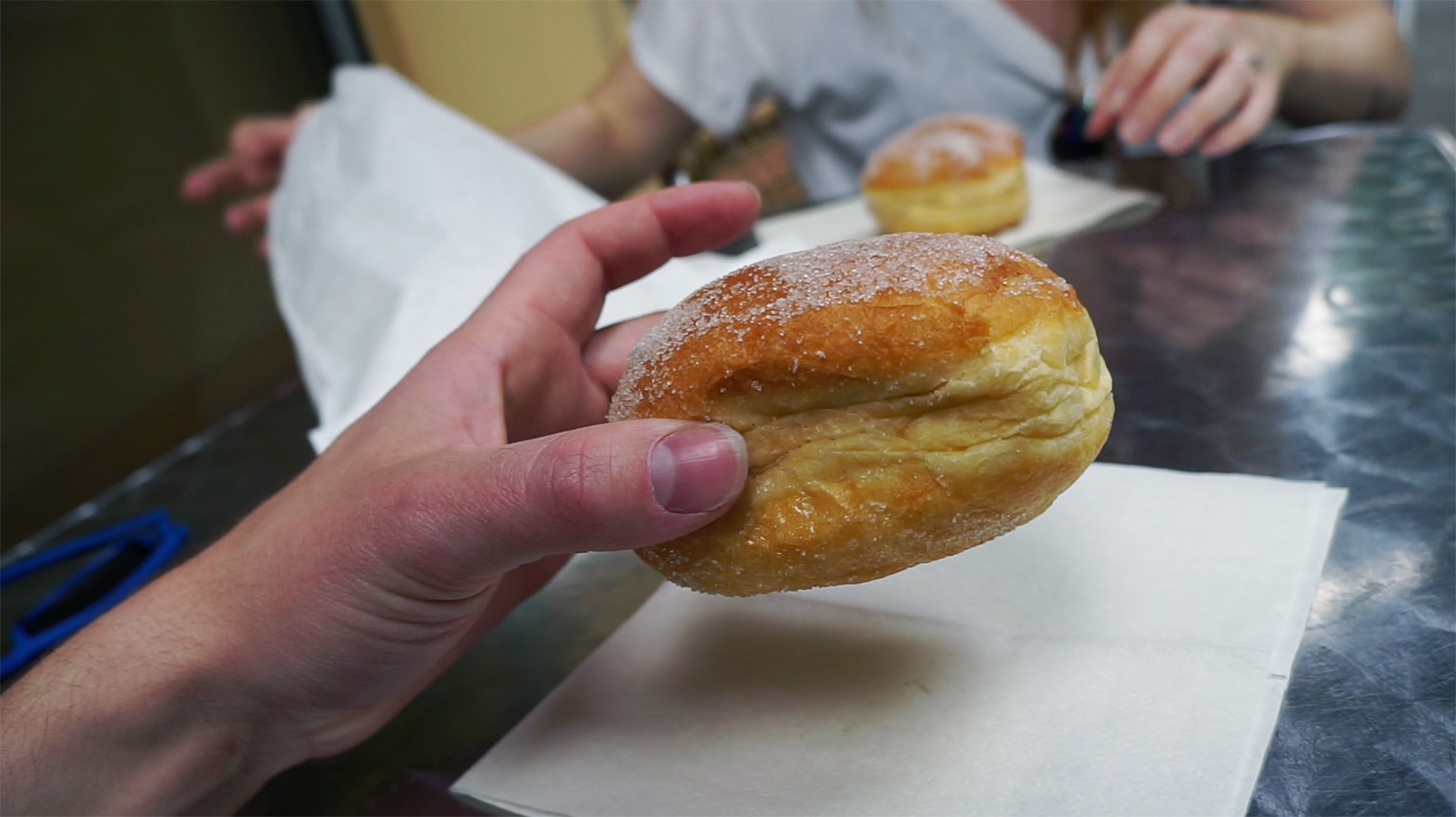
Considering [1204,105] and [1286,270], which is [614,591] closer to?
[1286,270]

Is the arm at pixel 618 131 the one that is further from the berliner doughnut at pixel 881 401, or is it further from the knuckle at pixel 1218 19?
the berliner doughnut at pixel 881 401

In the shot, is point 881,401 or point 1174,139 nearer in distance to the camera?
point 881,401

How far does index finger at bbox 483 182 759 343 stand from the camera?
2.72 ft

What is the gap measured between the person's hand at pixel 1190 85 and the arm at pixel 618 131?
1.07 meters

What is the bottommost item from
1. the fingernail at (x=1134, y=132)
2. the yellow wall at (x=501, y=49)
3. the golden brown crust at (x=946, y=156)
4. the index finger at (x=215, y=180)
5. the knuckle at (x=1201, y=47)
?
the fingernail at (x=1134, y=132)

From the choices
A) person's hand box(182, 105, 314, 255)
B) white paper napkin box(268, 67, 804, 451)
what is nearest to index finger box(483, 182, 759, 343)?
white paper napkin box(268, 67, 804, 451)

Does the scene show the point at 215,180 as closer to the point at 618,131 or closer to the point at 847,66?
the point at 618,131

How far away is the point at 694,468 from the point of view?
48cm

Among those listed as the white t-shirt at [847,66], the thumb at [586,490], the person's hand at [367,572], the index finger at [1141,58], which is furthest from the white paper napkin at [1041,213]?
the thumb at [586,490]

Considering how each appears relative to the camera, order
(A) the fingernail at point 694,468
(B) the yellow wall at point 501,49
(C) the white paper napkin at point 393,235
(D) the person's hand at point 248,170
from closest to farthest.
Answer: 1. (A) the fingernail at point 694,468
2. (C) the white paper napkin at point 393,235
3. (D) the person's hand at point 248,170
4. (B) the yellow wall at point 501,49

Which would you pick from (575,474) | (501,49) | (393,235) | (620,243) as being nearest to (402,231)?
(393,235)

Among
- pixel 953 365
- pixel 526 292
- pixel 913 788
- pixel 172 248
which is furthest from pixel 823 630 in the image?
pixel 172 248

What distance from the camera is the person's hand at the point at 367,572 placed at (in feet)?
1.59

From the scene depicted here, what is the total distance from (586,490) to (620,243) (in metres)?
0.44
